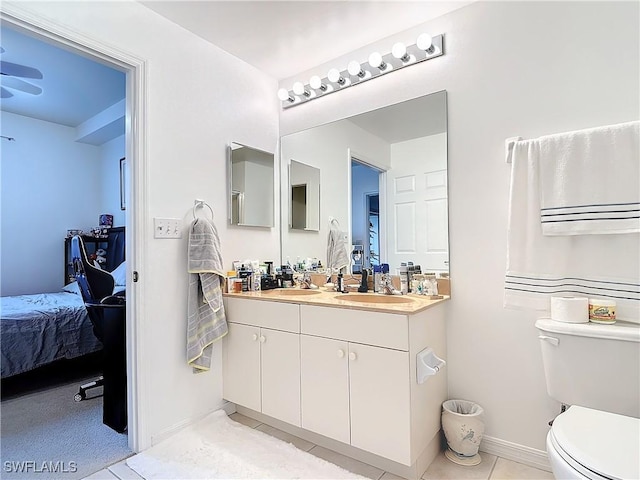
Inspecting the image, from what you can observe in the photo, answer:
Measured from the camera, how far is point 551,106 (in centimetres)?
167

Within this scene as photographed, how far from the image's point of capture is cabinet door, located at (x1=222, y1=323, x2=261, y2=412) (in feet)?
6.84

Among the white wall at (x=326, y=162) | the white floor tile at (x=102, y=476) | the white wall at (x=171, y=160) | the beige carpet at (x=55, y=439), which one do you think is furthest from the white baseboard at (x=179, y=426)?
the white wall at (x=326, y=162)

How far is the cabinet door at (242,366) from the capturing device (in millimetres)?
2084

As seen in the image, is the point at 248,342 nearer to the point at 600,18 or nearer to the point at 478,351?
the point at 478,351

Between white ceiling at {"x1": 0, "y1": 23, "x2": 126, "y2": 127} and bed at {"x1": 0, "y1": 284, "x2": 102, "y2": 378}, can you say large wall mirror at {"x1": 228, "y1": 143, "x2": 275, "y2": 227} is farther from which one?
bed at {"x1": 0, "y1": 284, "x2": 102, "y2": 378}

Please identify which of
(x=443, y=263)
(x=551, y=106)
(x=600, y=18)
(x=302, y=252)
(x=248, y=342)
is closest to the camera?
(x=600, y=18)

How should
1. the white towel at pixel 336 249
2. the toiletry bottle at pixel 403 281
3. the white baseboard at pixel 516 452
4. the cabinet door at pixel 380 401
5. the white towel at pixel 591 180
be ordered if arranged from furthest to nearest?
the white towel at pixel 336 249 → the toiletry bottle at pixel 403 281 → the white baseboard at pixel 516 452 → the cabinet door at pixel 380 401 → the white towel at pixel 591 180

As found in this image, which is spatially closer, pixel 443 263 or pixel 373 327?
pixel 373 327

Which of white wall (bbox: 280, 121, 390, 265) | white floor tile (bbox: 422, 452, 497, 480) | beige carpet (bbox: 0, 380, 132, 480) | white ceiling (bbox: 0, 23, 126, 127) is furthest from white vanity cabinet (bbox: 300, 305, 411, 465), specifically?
white ceiling (bbox: 0, 23, 126, 127)

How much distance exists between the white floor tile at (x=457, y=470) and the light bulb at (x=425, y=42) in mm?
2176

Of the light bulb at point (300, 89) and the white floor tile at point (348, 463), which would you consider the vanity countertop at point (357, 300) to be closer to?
the white floor tile at point (348, 463)

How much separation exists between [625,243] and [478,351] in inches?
31.9

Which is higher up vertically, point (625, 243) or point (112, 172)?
point (112, 172)

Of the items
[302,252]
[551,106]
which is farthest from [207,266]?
[551,106]
